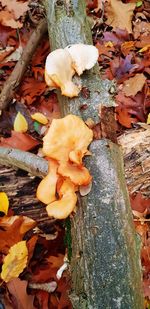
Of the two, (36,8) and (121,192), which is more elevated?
(36,8)

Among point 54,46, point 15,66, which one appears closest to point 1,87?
point 15,66

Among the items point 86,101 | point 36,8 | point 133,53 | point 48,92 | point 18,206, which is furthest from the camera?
point 36,8

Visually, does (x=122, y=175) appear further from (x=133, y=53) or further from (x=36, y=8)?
(x=36, y=8)

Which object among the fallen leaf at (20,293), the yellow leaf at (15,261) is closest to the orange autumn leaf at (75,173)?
the yellow leaf at (15,261)

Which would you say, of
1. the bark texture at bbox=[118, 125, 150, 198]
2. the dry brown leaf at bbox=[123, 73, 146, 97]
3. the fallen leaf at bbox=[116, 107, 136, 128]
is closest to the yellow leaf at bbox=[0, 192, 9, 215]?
the bark texture at bbox=[118, 125, 150, 198]

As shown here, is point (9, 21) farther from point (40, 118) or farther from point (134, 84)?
point (134, 84)

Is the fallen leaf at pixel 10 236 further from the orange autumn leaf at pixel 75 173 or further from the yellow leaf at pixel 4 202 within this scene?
the orange autumn leaf at pixel 75 173

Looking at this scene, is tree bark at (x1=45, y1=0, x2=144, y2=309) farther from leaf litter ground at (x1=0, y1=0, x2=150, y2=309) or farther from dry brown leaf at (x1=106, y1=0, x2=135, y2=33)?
dry brown leaf at (x1=106, y1=0, x2=135, y2=33)
